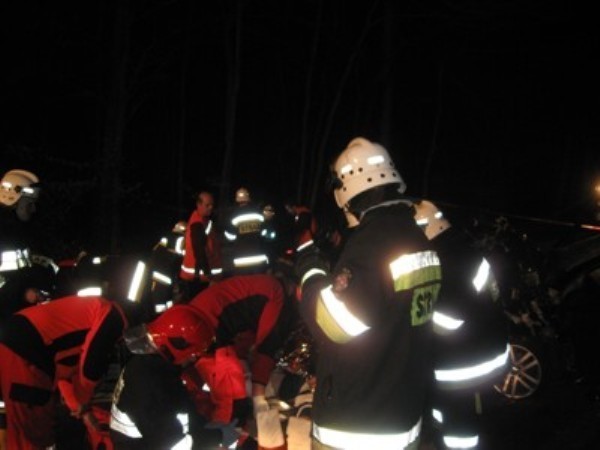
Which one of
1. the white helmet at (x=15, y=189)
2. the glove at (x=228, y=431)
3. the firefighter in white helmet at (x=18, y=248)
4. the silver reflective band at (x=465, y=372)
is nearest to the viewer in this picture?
the silver reflective band at (x=465, y=372)

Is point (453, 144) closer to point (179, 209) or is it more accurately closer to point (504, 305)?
point (179, 209)

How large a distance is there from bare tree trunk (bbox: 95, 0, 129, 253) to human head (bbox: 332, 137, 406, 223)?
11532 millimetres

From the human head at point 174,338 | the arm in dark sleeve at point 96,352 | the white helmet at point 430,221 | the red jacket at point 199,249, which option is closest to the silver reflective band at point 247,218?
the red jacket at point 199,249

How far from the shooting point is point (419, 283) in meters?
3.12

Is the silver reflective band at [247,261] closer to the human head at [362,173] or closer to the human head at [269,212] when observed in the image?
the human head at [269,212]

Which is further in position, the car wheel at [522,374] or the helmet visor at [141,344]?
the car wheel at [522,374]

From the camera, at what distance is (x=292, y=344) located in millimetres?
5840

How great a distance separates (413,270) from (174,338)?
1441 mm

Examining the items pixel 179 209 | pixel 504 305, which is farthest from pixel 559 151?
pixel 504 305

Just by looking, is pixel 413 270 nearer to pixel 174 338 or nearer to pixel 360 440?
pixel 360 440

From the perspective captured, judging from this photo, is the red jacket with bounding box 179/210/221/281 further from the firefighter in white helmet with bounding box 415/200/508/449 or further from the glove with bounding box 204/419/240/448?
the firefighter in white helmet with bounding box 415/200/508/449

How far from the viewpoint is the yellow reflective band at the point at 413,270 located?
118 inches

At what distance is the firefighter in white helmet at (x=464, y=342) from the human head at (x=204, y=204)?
417 cm

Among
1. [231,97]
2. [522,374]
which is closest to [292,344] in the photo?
[522,374]
